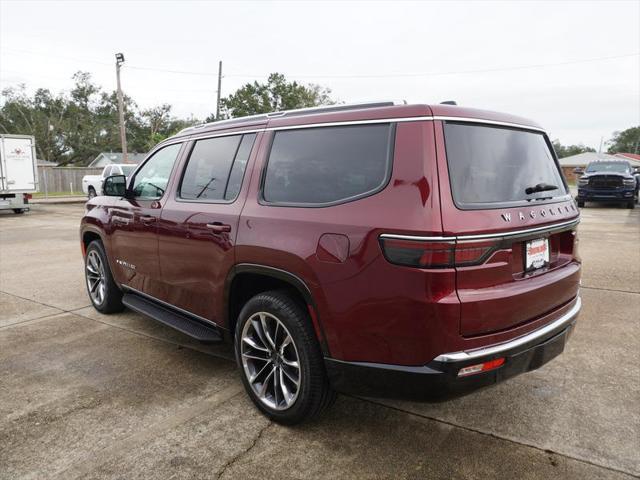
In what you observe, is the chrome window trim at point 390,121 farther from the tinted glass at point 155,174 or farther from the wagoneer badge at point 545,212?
the tinted glass at point 155,174

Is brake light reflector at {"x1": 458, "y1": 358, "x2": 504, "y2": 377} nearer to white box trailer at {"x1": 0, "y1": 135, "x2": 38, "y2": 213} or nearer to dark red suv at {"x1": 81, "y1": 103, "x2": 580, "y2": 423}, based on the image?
dark red suv at {"x1": 81, "y1": 103, "x2": 580, "y2": 423}

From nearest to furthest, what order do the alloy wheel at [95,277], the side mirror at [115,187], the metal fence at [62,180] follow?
1. the side mirror at [115,187]
2. the alloy wheel at [95,277]
3. the metal fence at [62,180]

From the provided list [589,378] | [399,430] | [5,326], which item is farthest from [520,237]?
[5,326]

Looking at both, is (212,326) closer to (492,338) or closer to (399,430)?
(399,430)

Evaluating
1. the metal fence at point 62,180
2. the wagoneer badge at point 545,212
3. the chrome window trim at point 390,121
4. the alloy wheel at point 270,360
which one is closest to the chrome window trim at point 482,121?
the chrome window trim at point 390,121

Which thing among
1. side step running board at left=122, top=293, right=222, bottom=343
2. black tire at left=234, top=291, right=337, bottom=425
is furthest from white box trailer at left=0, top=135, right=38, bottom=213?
black tire at left=234, top=291, right=337, bottom=425

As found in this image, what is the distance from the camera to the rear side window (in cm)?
323

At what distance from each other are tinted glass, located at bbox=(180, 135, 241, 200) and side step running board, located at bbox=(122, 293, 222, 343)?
36.1 inches

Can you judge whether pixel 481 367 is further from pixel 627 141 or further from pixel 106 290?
pixel 627 141

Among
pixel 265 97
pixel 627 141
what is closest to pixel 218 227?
pixel 265 97

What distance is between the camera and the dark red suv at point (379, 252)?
2.23m

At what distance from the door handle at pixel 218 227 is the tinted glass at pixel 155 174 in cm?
91

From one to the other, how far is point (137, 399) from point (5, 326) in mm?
2377

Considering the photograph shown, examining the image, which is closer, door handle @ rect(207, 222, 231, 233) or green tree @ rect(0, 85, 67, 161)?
door handle @ rect(207, 222, 231, 233)
